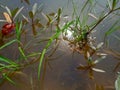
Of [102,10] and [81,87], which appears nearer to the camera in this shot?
[81,87]

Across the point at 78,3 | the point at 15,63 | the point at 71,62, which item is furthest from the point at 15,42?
the point at 78,3

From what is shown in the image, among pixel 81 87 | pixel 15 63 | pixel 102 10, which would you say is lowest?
pixel 81 87

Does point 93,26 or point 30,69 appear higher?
point 93,26

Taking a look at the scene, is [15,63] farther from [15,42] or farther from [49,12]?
[49,12]

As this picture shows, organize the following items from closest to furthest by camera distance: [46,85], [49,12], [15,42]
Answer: [46,85], [15,42], [49,12]

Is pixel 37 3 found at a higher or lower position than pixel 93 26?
higher

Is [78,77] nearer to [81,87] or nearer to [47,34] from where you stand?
[81,87]

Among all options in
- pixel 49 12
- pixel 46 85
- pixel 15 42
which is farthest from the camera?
pixel 49 12

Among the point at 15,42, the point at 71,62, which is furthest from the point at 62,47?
the point at 15,42

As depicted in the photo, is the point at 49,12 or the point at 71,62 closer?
the point at 71,62
